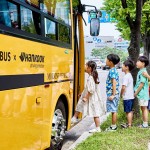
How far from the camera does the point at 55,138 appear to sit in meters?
6.14

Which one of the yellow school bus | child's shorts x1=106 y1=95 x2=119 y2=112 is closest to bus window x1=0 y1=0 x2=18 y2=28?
the yellow school bus

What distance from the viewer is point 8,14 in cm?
423

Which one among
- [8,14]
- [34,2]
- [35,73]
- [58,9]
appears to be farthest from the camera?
[58,9]

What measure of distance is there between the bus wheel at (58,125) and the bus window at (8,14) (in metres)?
2.15

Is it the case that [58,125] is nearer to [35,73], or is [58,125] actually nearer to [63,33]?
[63,33]

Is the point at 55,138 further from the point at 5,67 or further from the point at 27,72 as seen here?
the point at 5,67

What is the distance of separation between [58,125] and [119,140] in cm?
119

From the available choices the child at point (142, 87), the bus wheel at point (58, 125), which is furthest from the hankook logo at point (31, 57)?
the child at point (142, 87)

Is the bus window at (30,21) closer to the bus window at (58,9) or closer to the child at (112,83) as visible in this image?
the bus window at (58,9)

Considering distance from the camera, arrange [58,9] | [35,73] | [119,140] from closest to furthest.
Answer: [35,73], [58,9], [119,140]

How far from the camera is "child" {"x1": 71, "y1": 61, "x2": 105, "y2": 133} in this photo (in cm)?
748

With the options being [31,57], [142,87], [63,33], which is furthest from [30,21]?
[142,87]

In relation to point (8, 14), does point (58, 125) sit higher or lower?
lower

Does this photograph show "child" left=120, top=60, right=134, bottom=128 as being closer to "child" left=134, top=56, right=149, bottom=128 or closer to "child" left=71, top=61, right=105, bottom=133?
"child" left=134, top=56, right=149, bottom=128
